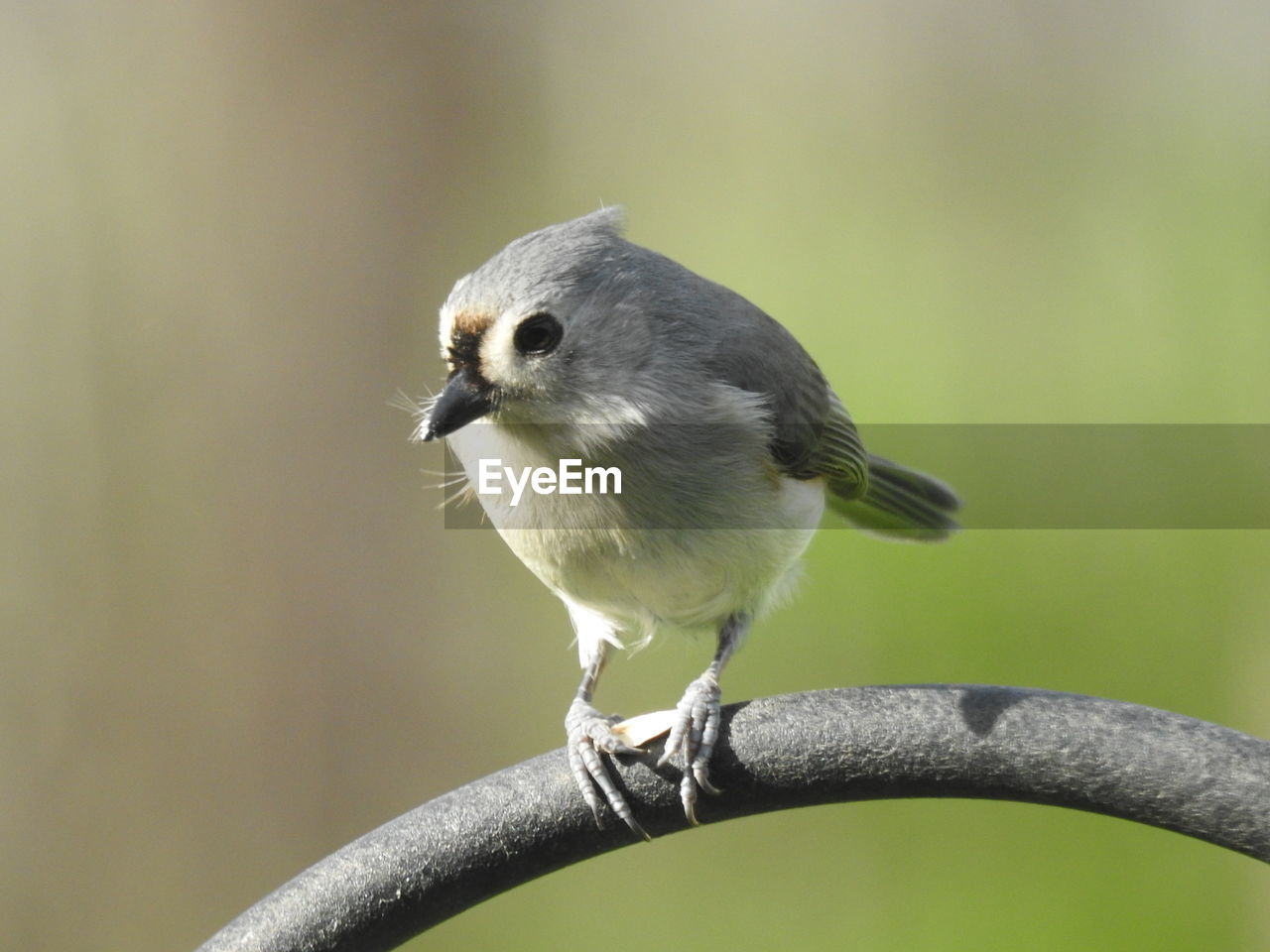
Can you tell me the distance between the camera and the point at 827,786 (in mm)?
1242

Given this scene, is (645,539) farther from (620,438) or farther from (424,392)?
(424,392)

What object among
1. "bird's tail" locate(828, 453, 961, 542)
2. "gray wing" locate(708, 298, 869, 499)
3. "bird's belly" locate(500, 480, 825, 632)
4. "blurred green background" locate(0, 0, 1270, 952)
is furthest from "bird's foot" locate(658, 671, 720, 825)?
"blurred green background" locate(0, 0, 1270, 952)

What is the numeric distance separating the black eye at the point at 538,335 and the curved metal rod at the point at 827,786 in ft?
1.97

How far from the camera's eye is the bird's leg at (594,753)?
129cm

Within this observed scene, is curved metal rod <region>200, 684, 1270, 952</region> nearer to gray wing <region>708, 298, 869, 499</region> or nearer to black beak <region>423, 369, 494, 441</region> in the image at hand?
black beak <region>423, 369, 494, 441</region>

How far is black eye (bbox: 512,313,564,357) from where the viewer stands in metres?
1.65

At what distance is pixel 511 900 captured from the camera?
3.08 m

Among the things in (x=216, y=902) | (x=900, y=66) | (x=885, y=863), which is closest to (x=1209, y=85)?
(x=900, y=66)

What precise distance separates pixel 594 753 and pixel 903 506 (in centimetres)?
123
